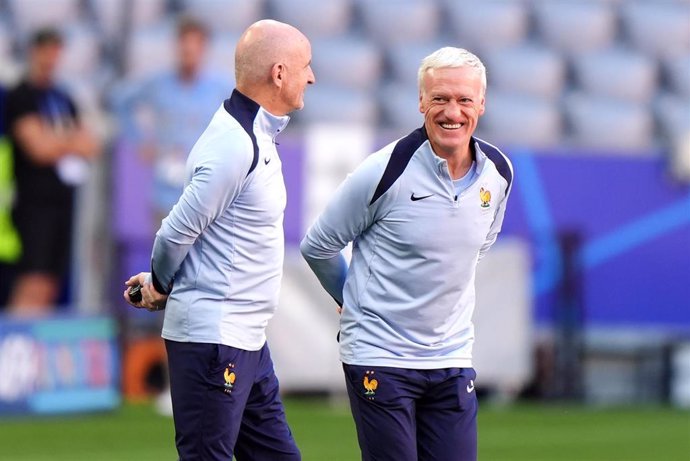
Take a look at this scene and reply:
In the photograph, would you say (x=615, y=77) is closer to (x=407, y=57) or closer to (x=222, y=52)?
(x=407, y=57)

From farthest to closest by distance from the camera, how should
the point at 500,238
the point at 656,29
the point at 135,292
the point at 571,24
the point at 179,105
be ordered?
the point at 656,29, the point at 571,24, the point at 500,238, the point at 179,105, the point at 135,292

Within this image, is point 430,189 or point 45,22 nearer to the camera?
point 430,189

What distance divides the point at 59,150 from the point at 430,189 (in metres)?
7.99

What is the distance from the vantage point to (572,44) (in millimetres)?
17766

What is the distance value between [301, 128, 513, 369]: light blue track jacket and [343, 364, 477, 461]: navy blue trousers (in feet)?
0.14

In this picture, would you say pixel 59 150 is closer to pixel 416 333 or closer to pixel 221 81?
pixel 221 81

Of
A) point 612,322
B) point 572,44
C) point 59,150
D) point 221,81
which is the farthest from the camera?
point 572,44

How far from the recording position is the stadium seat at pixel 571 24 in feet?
58.2

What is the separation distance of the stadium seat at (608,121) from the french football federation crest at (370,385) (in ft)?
38.9

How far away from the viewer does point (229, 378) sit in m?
5.62

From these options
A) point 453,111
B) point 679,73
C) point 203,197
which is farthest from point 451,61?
point 679,73

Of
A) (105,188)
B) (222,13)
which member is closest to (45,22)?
(222,13)

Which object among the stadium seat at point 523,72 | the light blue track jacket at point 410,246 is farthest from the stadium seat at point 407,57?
the light blue track jacket at point 410,246

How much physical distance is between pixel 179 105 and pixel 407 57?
225 inches
